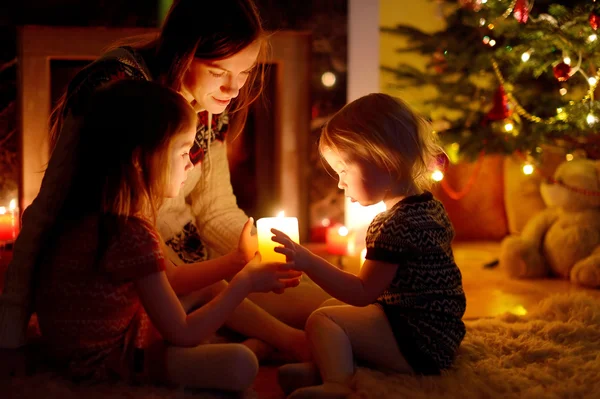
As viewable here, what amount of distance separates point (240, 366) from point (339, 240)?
1.45 metres

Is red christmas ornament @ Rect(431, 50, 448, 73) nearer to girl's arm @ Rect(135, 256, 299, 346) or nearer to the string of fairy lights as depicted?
the string of fairy lights

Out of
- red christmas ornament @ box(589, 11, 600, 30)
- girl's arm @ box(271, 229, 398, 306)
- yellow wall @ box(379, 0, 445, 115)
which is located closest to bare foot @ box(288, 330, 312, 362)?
girl's arm @ box(271, 229, 398, 306)

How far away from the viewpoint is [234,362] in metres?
1.16

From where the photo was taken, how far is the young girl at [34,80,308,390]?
3.84 feet

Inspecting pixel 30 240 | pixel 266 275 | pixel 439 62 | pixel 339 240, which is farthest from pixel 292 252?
pixel 439 62

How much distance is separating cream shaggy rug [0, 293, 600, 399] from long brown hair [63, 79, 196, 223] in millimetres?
344

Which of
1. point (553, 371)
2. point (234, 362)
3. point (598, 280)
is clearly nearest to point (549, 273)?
point (598, 280)

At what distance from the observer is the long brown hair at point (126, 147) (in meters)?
1.21

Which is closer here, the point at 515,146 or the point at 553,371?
the point at 553,371

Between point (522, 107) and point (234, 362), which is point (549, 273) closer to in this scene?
point (522, 107)

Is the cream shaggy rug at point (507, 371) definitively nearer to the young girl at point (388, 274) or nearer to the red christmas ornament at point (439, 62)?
the young girl at point (388, 274)

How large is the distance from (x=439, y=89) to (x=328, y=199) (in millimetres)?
746

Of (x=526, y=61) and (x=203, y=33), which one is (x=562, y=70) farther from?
(x=203, y=33)

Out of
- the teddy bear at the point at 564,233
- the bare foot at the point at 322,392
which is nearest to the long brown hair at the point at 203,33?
the bare foot at the point at 322,392
